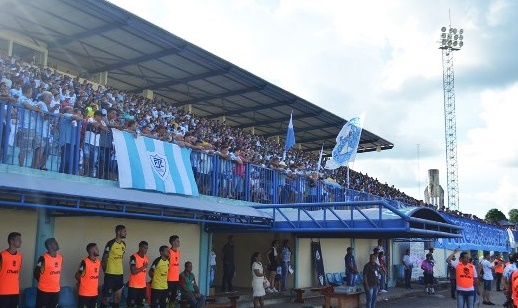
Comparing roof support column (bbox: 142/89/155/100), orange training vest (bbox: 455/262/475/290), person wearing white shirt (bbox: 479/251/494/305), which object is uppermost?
roof support column (bbox: 142/89/155/100)

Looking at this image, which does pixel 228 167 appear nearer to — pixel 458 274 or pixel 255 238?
pixel 255 238

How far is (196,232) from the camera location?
13656 millimetres

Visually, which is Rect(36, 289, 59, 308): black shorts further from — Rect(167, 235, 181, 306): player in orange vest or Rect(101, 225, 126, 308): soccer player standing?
Rect(167, 235, 181, 306): player in orange vest

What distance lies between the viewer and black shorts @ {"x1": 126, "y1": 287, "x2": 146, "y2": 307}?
10.4m

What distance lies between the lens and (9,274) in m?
8.49

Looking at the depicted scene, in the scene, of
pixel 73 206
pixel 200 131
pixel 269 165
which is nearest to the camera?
pixel 73 206

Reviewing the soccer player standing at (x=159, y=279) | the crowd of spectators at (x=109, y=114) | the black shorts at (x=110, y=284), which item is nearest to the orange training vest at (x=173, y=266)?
the soccer player standing at (x=159, y=279)

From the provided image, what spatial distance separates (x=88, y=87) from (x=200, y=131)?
4.04 meters

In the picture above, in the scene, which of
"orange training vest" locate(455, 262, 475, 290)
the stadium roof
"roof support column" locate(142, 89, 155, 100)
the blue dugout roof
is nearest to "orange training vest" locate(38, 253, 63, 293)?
the blue dugout roof

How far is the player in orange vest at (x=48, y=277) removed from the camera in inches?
346

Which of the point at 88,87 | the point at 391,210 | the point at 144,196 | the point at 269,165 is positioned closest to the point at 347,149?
the point at 269,165

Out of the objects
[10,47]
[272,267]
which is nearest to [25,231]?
[272,267]

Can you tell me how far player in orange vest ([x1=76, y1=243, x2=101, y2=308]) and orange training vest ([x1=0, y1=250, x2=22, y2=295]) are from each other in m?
1.09

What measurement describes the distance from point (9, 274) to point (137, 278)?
2526 mm
